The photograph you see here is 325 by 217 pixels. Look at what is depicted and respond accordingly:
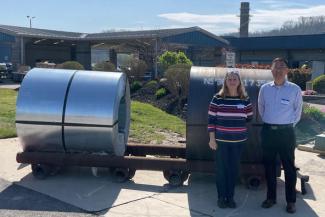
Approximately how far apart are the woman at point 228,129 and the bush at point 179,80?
10888 millimetres

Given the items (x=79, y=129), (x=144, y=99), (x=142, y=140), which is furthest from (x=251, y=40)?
(x=79, y=129)

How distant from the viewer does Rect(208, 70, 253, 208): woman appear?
17.6 feet

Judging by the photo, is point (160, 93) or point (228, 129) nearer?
point (228, 129)

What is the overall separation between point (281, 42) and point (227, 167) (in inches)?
1621

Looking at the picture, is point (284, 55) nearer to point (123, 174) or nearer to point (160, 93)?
point (160, 93)

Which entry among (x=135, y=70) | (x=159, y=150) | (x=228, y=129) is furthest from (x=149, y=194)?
(x=135, y=70)

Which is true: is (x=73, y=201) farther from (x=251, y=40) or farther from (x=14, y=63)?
(x=251, y=40)

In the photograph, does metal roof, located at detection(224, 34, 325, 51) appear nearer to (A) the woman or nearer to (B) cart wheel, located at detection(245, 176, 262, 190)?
(B) cart wheel, located at detection(245, 176, 262, 190)

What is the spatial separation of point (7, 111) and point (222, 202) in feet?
30.3

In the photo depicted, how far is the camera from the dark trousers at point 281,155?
5329mm

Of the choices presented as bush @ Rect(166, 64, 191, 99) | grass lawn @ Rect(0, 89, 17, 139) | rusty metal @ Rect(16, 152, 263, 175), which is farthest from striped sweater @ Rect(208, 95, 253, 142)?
bush @ Rect(166, 64, 191, 99)

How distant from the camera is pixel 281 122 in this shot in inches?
210

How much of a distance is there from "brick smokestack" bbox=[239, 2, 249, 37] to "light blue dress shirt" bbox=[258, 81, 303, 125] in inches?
2725

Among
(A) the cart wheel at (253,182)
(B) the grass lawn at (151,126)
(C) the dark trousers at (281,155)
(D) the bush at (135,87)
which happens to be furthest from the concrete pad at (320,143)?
(D) the bush at (135,87)
